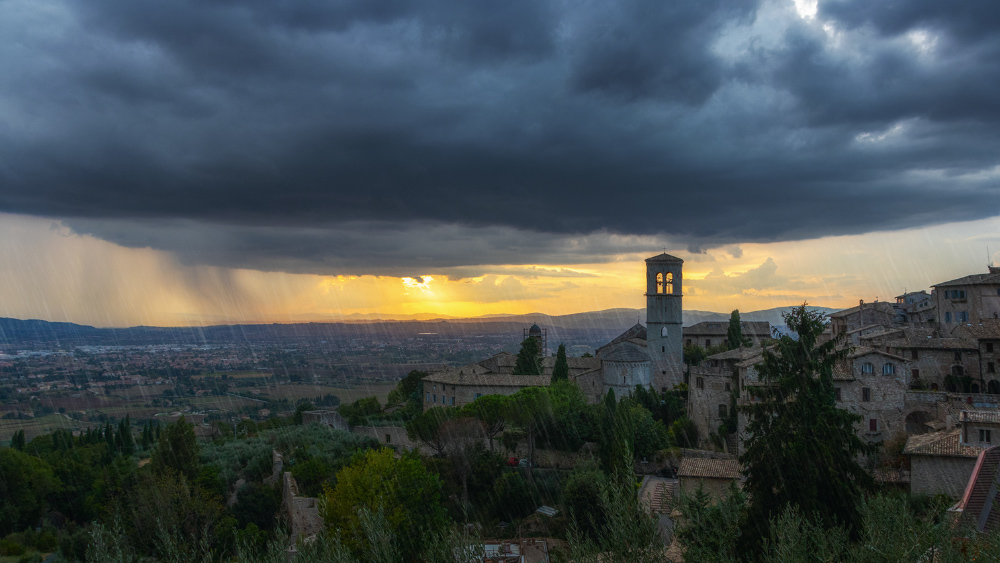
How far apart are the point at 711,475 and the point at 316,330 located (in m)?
169

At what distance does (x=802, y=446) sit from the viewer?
13.9 meters

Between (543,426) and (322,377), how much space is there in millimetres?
70127

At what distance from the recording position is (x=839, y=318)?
44219mm

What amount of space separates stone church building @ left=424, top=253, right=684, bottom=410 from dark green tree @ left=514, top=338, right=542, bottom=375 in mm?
971

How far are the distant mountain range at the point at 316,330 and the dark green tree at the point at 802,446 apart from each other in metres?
67.8

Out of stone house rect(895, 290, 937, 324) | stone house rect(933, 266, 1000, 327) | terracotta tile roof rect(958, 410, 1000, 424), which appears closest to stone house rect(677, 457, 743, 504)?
terracotta tile roof rect(958, 410, 1000, 424)

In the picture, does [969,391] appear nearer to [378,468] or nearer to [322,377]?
[378,468]

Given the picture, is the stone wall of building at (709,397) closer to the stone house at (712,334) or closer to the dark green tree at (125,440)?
the stone house at (712,334)

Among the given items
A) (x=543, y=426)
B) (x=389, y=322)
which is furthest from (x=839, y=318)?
(x=389, y=322)

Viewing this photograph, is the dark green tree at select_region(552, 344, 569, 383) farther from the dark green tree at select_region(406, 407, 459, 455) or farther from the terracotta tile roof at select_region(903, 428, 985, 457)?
the terracotta tile roof at select_region(903, 428, 985, 457)

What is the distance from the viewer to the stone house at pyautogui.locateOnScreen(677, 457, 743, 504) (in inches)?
852

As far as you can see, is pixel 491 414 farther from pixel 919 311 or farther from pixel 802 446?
pixel 919 311

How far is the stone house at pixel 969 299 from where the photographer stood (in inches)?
1339

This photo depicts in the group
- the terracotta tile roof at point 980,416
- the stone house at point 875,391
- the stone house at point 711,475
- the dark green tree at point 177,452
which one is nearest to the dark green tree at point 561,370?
the stone house at point 711,475
